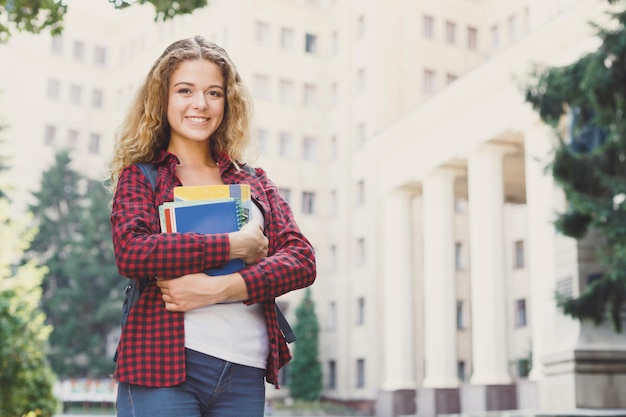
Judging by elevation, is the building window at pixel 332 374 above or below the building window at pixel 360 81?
below

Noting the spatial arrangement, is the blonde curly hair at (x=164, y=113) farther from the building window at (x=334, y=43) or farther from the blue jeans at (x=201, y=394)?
the building window at (x=334, y=43)

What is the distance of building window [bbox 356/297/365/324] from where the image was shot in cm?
4609

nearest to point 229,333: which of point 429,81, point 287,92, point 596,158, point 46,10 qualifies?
point 46,10

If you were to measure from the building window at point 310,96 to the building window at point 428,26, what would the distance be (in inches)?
280

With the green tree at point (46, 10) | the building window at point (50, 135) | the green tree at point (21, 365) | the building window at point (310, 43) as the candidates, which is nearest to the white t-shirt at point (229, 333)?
the green tree at point (46, 10)

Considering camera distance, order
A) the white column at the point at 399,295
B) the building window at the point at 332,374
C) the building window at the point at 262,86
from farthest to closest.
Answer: the building window at the point at 262,86
the building window at the point at 332,374
the white column at the point at 399,295

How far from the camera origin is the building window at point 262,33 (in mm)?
50875

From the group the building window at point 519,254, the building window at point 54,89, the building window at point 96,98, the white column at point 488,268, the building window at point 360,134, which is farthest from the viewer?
the building window at point 96,98

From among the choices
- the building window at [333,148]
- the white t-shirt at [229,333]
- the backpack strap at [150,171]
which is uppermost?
the building window at [333,148]

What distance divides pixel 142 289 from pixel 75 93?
56.7 metres

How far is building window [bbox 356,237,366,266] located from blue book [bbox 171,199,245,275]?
145 feet

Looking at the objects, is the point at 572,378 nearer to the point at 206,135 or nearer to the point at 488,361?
the point at 488,361

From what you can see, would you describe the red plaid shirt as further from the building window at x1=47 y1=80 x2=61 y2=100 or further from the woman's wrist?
the building window at x1=47 y1=80 x2=61 y2=100

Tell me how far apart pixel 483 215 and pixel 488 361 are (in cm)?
452
